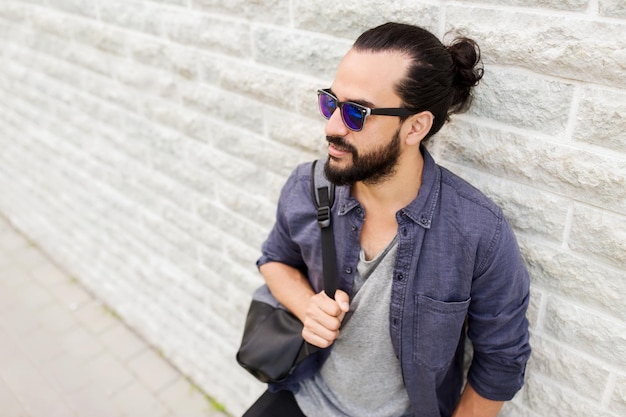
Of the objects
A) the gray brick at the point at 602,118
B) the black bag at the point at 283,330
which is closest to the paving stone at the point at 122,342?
the black bag at the point at 283,330

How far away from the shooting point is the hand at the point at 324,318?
187 cm

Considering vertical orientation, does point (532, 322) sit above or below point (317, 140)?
below

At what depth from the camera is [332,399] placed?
2.15 m

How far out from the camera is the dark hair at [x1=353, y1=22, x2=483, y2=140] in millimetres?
1631

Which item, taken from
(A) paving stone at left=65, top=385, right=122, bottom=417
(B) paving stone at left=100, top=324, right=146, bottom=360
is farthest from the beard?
(B) paving stone at left=100, top=324, right=146, bottom=360

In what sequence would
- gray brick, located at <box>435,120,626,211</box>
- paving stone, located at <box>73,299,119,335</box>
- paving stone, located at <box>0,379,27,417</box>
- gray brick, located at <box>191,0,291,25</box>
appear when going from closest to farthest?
gray brick, located at <box>435,120,626,211</box> < gray brick, located at <box>191,0,291,25</box> < paving stone, located at <box>0,379,27,417</box> < paving stone, located at <box>73,299,119,335</box>

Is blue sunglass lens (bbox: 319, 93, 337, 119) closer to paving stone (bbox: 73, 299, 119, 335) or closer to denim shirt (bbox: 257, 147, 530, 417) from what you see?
denim shirt (bbox: 257, 147, 530, 417)

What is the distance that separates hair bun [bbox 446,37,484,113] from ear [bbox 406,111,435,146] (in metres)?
0.12

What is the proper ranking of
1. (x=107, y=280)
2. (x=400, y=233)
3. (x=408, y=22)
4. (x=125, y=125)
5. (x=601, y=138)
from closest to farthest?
(x=601, y=138)
(x=400, y=233)
(x=408, y=22)
(x=125, y=125)
(x=107, y=280)

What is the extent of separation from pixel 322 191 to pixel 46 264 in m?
Answer: 4.00

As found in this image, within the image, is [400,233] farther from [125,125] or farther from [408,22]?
[125,125]

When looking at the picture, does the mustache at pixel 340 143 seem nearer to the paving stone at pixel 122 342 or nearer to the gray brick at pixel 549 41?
the gray brick at pixel 549 41

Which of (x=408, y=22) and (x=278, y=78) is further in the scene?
(x=278, y=78)

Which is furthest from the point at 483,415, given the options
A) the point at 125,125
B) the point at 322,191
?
the point at 125,125
